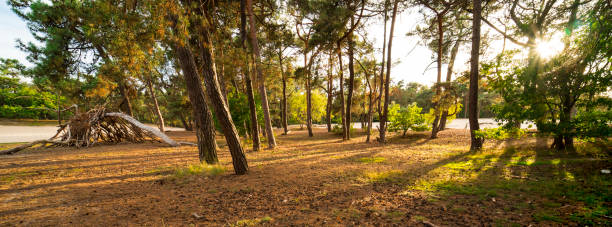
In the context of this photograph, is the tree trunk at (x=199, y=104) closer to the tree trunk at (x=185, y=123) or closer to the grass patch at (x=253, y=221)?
the grass patch at (x=253, y=221)

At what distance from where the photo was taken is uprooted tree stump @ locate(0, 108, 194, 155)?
12.7m

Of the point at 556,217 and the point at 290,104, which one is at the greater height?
the point at 290,104

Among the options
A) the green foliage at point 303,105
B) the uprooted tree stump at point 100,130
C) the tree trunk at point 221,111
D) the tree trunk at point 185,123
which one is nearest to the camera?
the tree trunk at point 221,111

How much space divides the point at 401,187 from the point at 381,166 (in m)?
2.02

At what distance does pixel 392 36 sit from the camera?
1205cm

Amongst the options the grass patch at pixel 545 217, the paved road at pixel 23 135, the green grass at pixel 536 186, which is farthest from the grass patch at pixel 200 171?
the paved road at pixel 23 135

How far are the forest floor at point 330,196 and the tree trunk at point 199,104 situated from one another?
43.8 inches

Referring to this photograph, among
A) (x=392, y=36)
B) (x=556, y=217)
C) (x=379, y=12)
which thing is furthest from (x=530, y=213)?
(x=379, y=12)

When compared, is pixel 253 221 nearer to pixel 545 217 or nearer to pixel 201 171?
pixel 201 171

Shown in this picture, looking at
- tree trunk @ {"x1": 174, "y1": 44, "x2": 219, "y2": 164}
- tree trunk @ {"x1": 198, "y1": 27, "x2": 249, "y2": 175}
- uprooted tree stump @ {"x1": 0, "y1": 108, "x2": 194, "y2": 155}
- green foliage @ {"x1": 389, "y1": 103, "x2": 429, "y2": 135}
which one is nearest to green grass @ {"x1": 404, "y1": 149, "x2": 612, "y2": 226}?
tree trunk @ {"x1": 198, "y1": 27, "x2": 249, "y2": 175}

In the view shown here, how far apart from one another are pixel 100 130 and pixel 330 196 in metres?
16.9

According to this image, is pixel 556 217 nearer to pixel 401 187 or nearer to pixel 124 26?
pixel 401 187

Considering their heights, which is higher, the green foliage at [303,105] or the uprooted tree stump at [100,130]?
the green foliage at [303,105]

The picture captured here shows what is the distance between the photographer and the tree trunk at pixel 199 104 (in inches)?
256
